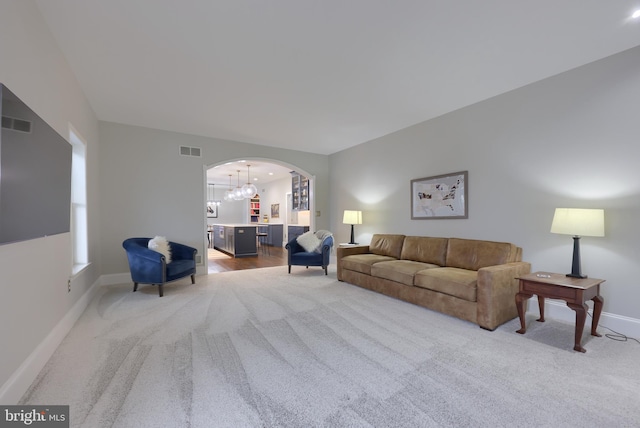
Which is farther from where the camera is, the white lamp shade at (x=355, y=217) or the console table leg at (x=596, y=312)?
the white lamp shade at (x=355, y=217)

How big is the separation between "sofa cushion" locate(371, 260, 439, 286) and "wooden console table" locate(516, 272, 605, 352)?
1.15 m

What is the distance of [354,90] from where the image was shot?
3.41 m

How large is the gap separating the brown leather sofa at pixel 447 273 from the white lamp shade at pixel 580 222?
0.62 m

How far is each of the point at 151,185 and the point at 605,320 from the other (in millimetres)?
6494

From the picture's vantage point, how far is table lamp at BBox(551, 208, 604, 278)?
2.49 m

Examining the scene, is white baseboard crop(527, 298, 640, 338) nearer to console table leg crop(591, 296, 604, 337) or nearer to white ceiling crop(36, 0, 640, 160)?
console table leg crop(591, 296, 604, 337)

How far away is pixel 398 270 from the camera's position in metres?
3.68

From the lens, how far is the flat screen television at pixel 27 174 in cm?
141

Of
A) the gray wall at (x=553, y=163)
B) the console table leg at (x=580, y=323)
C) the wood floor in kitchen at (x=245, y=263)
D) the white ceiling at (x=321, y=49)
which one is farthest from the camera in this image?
the wood floor in kitchen at (x=245, y=263)

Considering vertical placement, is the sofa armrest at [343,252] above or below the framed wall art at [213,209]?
below

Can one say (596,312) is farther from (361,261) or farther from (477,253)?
(361,261)

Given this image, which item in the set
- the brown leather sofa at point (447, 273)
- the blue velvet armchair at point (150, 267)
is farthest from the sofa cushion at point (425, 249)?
the blue velvet armchair at point (150, 267)

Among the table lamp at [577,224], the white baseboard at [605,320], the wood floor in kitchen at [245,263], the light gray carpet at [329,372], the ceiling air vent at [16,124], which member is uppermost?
the ceiling air vent at [16,124]

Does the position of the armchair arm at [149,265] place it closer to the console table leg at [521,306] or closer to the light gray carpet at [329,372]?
the light gray carpet at [329,372]
